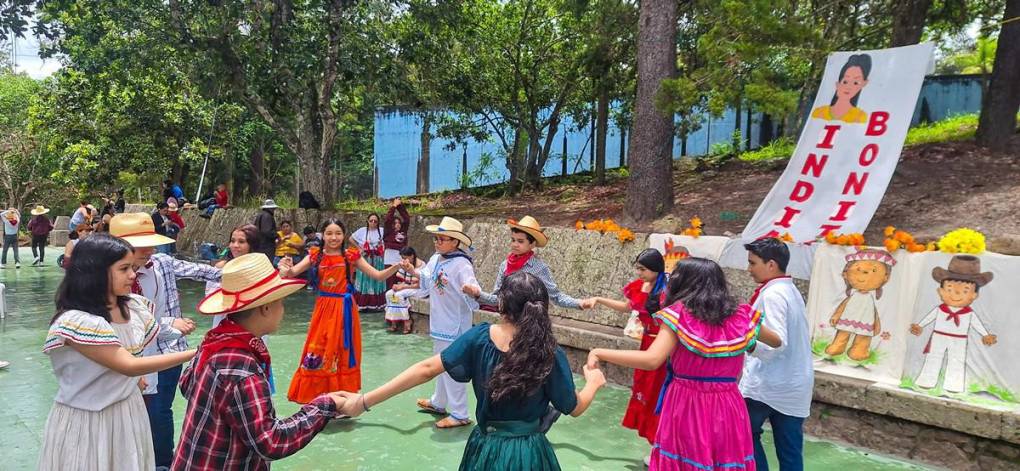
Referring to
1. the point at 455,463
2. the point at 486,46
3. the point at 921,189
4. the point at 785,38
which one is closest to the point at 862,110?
the point at 785,38

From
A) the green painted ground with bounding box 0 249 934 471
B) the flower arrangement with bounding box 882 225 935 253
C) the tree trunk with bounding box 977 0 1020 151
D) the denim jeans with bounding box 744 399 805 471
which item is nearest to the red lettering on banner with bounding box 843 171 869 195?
the flower arrangement with bounding box 882 225 935 253

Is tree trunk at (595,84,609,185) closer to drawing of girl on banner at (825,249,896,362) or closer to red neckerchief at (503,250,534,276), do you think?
drawing of girl on banner at (825,249,896,362)

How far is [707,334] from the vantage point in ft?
10.8

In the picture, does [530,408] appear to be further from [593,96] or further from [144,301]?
[593,96]

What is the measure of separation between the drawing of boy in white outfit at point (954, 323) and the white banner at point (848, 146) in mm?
1775

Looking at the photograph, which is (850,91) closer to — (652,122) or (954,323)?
(652,122)

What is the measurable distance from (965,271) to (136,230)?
557cm

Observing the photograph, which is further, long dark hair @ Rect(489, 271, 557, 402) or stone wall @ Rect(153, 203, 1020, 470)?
stone wall @ Rect(153, 203, 1020, 470)

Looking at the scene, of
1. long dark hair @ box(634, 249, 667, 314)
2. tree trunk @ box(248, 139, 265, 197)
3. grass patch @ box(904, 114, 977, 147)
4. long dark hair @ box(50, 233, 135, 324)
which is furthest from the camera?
tree trunk @ box(248, 139, 265, 197)

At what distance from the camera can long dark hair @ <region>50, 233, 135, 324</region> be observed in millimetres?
2980

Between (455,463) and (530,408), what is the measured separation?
7.73 feet

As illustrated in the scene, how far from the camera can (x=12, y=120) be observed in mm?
27234

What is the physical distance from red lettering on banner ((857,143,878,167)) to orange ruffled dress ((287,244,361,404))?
5193 millimetres

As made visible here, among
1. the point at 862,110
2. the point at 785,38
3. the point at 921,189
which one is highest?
the point at 785,38
